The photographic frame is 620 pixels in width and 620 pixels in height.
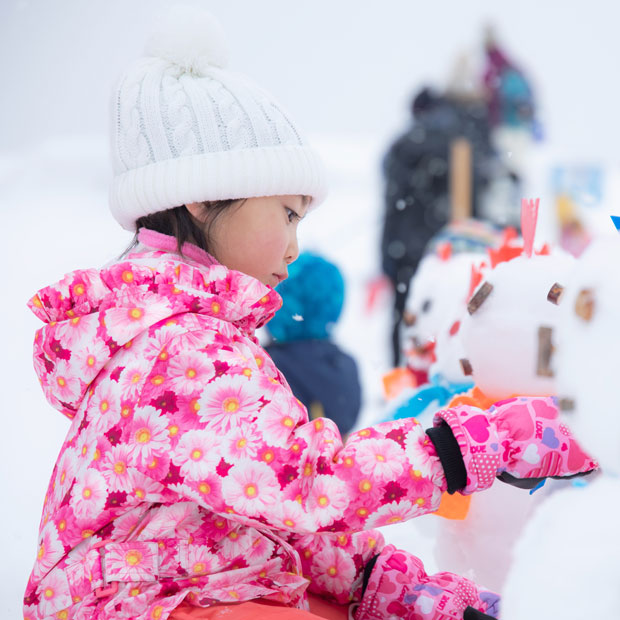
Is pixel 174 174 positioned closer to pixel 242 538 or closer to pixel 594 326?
pixel 242 538

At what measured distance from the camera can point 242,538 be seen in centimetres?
86

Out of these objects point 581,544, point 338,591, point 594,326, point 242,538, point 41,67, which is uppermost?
point 41,67

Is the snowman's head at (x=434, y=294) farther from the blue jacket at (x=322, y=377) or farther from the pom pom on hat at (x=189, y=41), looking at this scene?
the pom pom on hat at (x=189, y=41)

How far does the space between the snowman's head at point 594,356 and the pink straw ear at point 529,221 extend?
1.14 feet

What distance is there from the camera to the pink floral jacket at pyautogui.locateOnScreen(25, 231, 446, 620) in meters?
0.77

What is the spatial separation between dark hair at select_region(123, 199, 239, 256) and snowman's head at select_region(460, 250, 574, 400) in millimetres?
394

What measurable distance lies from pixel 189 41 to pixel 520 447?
2.05 ft

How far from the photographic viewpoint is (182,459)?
2.56ft

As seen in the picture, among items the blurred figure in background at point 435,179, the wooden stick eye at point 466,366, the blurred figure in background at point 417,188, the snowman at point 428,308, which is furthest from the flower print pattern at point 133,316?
the blurred figure in background at point 417,188

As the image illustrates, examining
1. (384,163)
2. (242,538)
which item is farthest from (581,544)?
(384,163)

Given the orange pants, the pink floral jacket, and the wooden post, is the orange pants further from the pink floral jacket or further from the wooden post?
the wooden post

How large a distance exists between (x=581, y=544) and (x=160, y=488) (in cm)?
41

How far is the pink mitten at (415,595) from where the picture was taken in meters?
0.92

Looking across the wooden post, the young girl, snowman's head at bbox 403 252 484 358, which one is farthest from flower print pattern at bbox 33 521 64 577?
the wooden post
